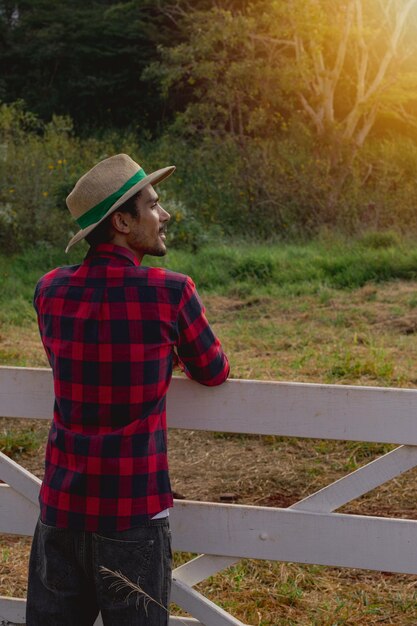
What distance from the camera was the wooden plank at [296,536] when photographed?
8.63 feet

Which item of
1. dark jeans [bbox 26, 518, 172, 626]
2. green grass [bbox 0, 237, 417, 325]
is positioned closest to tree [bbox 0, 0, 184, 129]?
green grass [bbox 0, 237, 417, 325]

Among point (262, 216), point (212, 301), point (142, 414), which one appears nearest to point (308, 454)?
point (142, 414)

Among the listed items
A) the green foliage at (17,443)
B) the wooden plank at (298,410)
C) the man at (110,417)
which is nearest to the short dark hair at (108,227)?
the man at (110,417)

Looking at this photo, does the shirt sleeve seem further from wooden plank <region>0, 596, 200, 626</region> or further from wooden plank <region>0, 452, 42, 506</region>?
wooden plank <region>0, 596, 200, 626</region>

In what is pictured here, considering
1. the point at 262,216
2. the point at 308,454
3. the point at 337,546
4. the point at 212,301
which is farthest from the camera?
the point at 262,216

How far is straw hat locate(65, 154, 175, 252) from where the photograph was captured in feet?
7.70

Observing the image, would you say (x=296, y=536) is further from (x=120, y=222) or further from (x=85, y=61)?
(x=85, y=61)

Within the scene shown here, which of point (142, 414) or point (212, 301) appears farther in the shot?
point (212, 301)

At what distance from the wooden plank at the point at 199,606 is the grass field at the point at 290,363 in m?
0.78

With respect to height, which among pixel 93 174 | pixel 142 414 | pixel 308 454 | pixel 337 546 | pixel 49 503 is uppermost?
pixel 93 174

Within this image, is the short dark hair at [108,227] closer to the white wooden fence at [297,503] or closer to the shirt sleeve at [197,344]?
the shirt sleeve at [197,344]

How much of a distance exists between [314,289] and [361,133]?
730 cm

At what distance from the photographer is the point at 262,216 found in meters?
14.0

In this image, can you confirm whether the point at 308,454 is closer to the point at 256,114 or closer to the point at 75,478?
the point at 75,478
